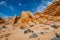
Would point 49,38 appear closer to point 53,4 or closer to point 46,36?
point 46,36

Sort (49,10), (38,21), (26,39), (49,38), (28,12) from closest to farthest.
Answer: (49,38), (26,39), (38,21), (28,12), (49,10)

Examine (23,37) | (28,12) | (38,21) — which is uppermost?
(28,12)

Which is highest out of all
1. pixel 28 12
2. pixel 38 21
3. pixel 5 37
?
pixel 28 12

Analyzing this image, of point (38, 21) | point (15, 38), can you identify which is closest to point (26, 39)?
point (15, 38)

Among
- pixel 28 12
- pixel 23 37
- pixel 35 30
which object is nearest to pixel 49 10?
pixel 28 12

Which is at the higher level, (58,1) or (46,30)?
(58,1)

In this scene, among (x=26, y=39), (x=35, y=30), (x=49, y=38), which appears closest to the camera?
(x=49, y=38)

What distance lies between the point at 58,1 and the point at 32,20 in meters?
7.11

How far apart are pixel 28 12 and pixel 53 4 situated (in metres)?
6.30

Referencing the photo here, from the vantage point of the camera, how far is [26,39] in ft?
50.2

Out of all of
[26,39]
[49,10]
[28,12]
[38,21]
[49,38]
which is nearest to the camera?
[49,38]

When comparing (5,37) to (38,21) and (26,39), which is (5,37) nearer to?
(26,39)

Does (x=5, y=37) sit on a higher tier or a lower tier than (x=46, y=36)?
higher

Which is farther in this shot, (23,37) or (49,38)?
(23,37)
